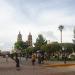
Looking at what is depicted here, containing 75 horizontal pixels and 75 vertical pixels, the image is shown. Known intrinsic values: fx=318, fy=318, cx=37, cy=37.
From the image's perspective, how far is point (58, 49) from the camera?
74.9m

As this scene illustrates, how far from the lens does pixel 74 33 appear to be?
87.8 m

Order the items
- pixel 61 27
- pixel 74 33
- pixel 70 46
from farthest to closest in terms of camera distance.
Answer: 1. pixel 61 27
2. pixel 74 33
3. pixel 70 46

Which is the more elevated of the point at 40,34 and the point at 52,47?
the point at 40,34

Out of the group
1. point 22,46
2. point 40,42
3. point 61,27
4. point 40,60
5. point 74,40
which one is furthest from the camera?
point 22,46

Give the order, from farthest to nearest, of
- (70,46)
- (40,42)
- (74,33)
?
(40,42), (74,33), (70,46)

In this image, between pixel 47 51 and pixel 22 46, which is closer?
pixel 47 51

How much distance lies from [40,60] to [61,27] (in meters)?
65.8

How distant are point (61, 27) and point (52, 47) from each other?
3698 centimetres

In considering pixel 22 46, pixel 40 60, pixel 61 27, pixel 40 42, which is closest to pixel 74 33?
pixel 61 27

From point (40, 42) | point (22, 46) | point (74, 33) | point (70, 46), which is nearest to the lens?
point (70, 46)

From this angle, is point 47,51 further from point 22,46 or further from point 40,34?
point 22,46

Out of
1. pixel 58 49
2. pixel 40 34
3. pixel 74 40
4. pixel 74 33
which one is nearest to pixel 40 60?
pixel 58 49

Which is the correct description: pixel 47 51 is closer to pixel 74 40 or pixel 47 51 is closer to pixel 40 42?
pixel 74 40

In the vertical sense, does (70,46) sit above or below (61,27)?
below
